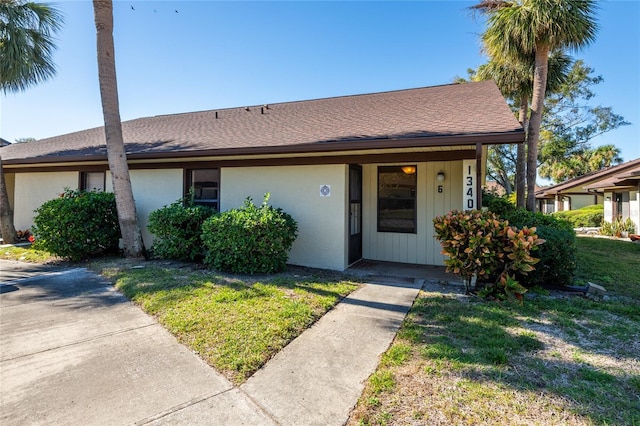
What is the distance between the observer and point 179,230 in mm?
7047

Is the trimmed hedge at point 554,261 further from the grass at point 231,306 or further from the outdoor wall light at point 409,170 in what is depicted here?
the grass at point 231,306

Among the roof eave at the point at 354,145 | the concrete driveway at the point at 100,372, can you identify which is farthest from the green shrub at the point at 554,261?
the concrete driveway at the point at 100,372

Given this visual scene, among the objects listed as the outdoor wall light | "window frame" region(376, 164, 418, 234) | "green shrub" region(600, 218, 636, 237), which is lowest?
"green shrub" region(600, 218, 636, 237)

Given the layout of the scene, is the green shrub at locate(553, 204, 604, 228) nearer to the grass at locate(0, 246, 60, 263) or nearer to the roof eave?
the roof eave

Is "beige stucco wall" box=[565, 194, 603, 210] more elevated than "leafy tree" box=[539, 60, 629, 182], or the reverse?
"leafy tree" box=[539, 60, 629, 182]

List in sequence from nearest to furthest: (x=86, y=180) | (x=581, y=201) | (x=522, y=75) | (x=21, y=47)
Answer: (x=21, y=47)
(x=86, y=180)
(x=522, y=75)
(x=581, y=201)

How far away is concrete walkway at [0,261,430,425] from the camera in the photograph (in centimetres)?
232

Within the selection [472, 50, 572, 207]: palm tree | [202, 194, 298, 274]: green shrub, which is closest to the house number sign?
[202, 194, 298, 274]: green shrub

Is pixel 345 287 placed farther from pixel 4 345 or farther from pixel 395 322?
pixel 4 345

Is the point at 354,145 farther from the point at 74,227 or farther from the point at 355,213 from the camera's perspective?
the point at 74,227

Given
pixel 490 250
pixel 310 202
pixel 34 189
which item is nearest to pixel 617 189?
pixel 490 250

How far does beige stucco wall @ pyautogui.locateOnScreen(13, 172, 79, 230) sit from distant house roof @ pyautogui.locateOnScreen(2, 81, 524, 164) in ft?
2.42

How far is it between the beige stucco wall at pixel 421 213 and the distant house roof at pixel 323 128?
4.09ft

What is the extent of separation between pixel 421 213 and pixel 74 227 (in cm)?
779
